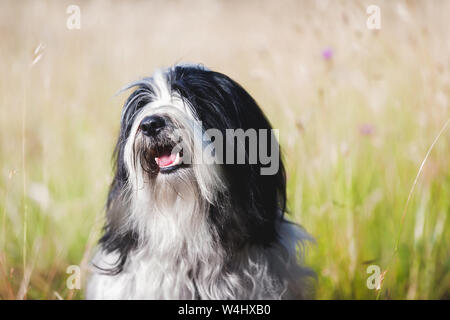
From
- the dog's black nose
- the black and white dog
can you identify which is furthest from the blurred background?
the dog's black nose

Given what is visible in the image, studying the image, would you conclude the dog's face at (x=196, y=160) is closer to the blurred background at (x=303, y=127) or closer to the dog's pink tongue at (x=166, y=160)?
the dog's pink tongue at (x=166, y=160)

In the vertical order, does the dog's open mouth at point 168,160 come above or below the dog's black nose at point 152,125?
below

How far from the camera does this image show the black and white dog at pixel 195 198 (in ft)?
6.69

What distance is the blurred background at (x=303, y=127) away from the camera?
9.37ft

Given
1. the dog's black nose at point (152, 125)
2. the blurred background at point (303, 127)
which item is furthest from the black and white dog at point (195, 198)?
the blurred background at point (303, 127)

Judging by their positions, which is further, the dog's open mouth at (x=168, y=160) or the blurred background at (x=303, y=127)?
the blurred background at (x=303, y=127)

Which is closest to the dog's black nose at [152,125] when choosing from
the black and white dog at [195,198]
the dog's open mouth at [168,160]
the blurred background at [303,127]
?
the black and white dog at [195,198]

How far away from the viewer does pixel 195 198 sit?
209 cm

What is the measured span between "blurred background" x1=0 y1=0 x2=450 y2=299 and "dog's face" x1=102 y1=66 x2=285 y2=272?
1.62 feet

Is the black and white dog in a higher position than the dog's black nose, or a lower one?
lower

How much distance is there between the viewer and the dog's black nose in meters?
1.95

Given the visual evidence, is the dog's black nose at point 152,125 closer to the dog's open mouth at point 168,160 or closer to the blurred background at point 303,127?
the dog's open mouth at point 168,160

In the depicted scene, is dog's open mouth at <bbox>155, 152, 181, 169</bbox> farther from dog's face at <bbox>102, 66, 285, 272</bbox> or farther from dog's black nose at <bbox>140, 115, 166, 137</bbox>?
dog's black nose at <bbox>140, 115, 166, 137</bbox>
